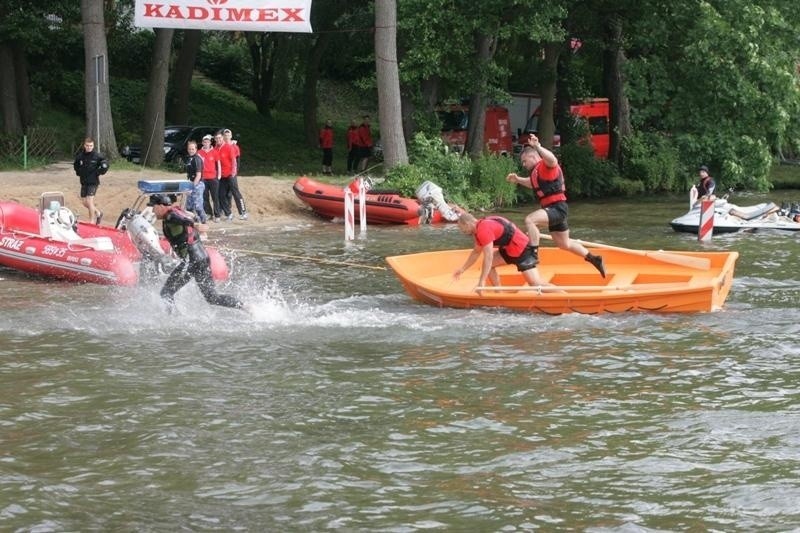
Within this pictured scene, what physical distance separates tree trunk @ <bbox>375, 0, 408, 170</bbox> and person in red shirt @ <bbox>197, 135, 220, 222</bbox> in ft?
18.3

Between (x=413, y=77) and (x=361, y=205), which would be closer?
(x=361, y=205)

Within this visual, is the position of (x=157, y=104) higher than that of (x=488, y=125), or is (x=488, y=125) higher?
(x=157, y=104)

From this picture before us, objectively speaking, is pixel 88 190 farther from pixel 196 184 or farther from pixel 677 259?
pixel 677 259

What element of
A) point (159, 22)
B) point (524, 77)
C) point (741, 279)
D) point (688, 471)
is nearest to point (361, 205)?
point (159, 22)

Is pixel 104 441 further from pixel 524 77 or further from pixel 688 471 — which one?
pixel 524 77

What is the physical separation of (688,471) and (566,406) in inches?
75.6

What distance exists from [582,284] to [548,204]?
5.18ft

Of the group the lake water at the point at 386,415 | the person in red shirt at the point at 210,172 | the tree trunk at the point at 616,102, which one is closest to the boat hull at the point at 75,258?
the lake water at the point at 386,415

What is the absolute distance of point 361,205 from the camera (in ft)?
81.1

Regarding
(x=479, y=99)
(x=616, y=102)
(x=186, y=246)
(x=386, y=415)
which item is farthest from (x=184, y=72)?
(x=386, y=415)

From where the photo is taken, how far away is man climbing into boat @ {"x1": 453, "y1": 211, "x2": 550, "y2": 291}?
47.0 feet

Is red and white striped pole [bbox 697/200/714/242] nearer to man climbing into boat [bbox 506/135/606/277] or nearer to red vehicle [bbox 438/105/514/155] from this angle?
man climbing into boat [bbox 506/135/606/277]

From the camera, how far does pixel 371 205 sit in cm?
2567

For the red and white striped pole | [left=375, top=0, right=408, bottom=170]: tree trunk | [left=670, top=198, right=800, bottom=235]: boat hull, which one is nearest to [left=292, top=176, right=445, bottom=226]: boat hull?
[left=375, top=0, right=408, bottom=170]: tree trunk
